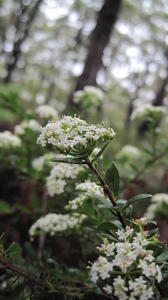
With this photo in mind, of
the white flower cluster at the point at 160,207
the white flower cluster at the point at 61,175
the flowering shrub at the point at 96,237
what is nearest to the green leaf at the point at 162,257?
the flowering shrub at the point at 96,237

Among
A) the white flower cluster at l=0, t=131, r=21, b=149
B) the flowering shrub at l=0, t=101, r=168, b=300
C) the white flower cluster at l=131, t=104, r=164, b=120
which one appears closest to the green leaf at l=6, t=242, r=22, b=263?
the flowering shrub at l=0, t=101, r=168, b=300

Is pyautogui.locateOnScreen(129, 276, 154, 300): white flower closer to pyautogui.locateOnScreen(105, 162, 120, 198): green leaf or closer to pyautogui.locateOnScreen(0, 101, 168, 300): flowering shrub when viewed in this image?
pyautogui.locateOnScreen(0, 101, 168, 300): flowering shrub

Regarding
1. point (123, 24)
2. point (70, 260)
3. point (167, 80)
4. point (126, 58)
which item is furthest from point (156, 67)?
point (70, 260)

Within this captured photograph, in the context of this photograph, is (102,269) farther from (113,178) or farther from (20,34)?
(20,34)

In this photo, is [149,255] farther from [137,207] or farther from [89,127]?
[137,207]

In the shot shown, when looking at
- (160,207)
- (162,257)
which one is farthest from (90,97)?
(162,257)

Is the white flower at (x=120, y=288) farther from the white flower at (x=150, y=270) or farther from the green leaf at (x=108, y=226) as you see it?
the green leaf at (x=108, y=226)
